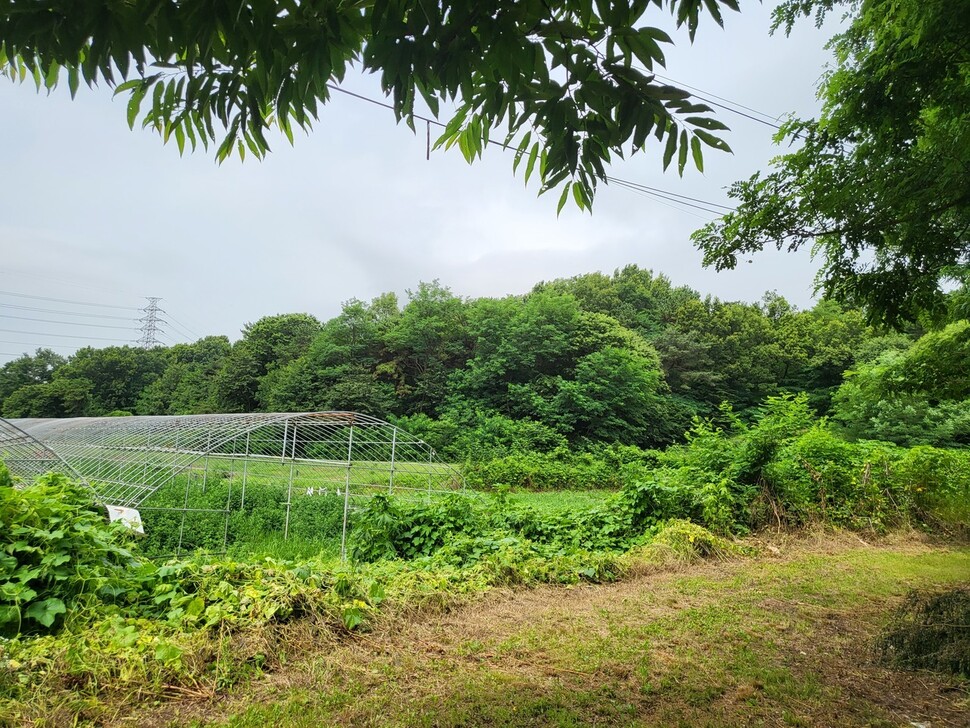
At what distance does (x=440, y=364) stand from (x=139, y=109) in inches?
1016

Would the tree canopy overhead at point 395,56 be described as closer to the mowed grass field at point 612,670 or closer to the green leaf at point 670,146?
the green leaf at point 670,146

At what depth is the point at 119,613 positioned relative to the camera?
3082 millimetres

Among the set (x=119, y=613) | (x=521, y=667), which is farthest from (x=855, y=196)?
(x=119, y=613)

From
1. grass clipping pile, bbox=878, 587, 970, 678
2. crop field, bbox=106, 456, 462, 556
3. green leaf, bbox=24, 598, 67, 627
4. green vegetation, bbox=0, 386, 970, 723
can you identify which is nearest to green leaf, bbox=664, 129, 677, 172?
green vegetation, bbox=0, 386, 970, 723

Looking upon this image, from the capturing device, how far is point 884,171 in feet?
11.6

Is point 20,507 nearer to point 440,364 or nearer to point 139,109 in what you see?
point 139,109

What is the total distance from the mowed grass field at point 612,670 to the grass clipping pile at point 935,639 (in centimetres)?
12

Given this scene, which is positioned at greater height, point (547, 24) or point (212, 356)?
point (212, 356)

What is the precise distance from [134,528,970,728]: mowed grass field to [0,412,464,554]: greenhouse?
4121mm

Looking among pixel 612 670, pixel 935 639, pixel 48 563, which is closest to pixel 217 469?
pixel 48 563

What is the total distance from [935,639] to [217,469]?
1288 centimetres

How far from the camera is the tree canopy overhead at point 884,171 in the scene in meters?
3.02

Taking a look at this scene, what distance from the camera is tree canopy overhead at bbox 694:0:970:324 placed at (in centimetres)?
302

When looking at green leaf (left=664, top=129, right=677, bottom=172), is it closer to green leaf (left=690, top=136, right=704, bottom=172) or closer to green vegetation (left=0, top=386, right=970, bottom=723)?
green leaf (left=690, top=136, right=704, bottom=172)
